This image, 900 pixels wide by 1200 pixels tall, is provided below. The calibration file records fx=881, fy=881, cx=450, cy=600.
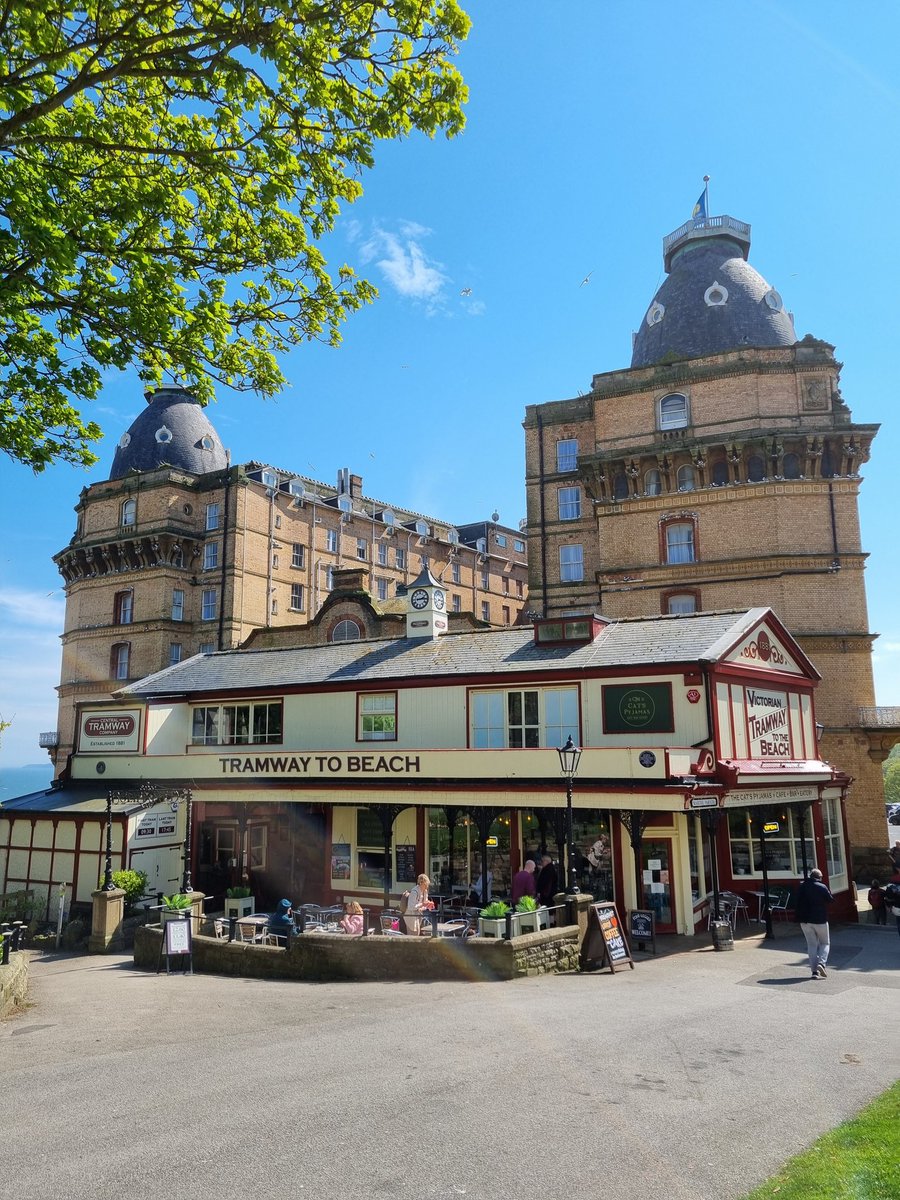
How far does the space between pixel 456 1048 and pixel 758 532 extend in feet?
93.7

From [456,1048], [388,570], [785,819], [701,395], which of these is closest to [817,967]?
[456,1048]

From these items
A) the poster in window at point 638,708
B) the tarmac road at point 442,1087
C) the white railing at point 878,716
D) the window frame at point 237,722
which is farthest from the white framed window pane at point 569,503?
the tarmac road at point 442,1087

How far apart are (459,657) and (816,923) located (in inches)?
491

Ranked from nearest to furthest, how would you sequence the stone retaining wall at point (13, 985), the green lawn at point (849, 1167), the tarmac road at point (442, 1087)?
the green lawn at point (849, 1167) < the tarmac road at point (442, 1087) < the stone retaining wall at point (13, 985)

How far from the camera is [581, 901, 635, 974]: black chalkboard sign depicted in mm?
15508

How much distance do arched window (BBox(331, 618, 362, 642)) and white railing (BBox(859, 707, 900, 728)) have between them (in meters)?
20.7

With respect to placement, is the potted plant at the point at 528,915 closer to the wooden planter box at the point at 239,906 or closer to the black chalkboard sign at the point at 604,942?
the black chalkboard sign at the point at 604,942

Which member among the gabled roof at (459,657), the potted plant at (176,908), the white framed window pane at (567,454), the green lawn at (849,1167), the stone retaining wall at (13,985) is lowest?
the stone retaining wall at (13,985)

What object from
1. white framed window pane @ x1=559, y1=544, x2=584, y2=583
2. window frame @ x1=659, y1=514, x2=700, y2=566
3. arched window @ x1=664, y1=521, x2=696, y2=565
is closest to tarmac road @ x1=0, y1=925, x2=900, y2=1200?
window frame @ x1=659, y1=514, x2=700, y2=566

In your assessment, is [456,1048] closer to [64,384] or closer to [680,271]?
[64,384]

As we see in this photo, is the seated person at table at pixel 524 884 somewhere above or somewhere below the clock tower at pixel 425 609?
below

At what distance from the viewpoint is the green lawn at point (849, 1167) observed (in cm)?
617

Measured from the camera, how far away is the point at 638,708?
21.3 meters

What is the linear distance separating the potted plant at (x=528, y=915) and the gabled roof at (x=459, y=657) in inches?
276
